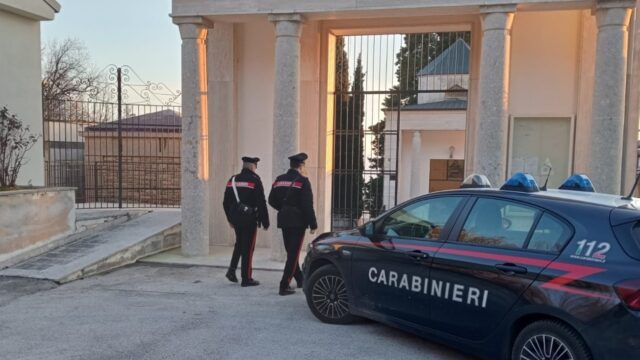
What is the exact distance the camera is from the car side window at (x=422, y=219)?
4.51 meters

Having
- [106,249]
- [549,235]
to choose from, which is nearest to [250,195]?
[106,249]

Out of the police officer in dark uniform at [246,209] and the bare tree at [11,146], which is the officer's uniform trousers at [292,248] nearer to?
the police officer in dark uniform at [246,209]

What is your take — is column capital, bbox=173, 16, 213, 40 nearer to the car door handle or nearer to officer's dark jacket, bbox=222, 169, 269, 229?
officer's dark jacket, bbox=222, 169, 269, 229

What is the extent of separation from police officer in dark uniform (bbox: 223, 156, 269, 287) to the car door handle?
12.3 feet

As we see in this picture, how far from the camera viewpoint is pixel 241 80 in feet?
33.3

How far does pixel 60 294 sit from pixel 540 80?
8218mm

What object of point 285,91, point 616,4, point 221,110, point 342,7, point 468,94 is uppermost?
point 342,7

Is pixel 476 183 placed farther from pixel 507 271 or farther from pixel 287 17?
pixel 287 17

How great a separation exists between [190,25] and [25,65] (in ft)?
12.6

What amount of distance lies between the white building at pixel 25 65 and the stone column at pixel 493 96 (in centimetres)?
835

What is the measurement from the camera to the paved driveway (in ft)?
15.2

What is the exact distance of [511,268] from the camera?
374 cm

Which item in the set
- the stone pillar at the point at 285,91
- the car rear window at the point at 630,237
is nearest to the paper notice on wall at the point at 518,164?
the stone pillar at the point at 285,91

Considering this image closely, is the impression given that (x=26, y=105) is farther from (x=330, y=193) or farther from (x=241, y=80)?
(x=330, y=193)
